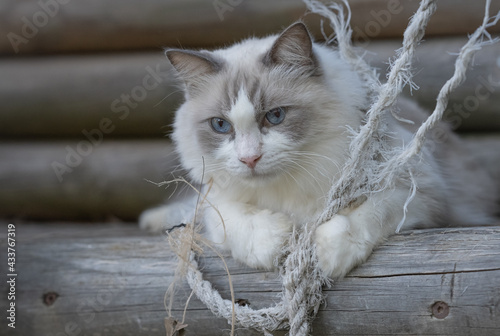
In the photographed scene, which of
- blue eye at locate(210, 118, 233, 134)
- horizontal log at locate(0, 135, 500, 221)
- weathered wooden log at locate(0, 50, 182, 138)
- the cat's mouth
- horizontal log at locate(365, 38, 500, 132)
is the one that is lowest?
the cat's mouth

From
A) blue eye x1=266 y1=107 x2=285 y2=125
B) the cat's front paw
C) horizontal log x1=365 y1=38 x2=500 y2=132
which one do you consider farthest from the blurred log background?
the cat's front paw

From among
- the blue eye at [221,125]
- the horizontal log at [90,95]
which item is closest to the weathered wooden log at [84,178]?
the horizontal log at [90,95]

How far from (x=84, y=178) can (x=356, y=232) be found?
220 cm

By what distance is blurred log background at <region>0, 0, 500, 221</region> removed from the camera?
9.52 feet

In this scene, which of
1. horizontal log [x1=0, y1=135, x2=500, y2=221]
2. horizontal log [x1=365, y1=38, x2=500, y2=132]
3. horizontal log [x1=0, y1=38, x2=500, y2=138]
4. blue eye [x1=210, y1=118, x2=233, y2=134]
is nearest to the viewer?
blue eye [x1=210, y1=118, x2=233, y2=134]

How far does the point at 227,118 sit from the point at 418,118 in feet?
3.47

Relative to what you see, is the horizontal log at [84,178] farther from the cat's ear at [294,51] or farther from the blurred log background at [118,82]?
the cat's ear at [294,51]

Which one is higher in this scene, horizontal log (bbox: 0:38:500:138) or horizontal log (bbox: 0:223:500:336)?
horizontal log (bbox: 0:38:500:138)

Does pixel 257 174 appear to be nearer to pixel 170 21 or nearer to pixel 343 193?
pixel 343 193

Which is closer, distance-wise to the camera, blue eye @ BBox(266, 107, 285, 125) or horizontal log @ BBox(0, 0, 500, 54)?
blue eye @ BBox(266, 107, 285, 125)

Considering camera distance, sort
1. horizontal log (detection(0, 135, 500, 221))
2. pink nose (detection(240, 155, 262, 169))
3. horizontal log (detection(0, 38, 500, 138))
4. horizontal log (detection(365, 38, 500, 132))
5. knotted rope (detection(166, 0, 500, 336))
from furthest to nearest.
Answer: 1. horizontal log (detection(0, 135, 500, 221))
2. horizontal log (detection(0, 38, 500, 138))
3. horizontal log (detection(365, 38, 500, 132))
4. pink nose (detection(240, 155, 262, 169))
5. knotted rope (detection(166, 0, 500, 336))

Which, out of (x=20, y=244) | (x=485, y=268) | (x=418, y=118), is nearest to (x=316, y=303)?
(x=485, y=268)

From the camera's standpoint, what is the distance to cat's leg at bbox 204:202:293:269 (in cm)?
167

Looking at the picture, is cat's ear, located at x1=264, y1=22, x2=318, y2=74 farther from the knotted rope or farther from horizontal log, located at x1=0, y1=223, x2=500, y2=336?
horizontal log, located at x1=0, y1=223, x2=500, y2=336
